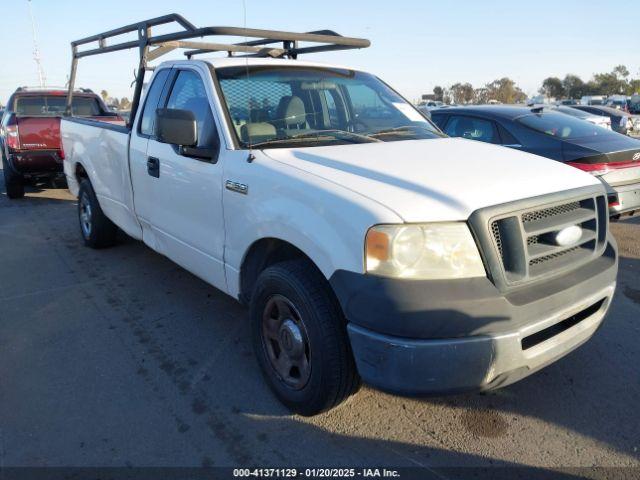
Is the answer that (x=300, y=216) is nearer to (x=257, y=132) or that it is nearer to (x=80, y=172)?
(x=257, y=132)

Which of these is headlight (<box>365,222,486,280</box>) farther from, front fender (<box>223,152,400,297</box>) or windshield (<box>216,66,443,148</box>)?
windshield (<box>216,66,443,148</box>)

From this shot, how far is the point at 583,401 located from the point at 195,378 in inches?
92.7

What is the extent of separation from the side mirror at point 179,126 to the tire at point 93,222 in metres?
2.88

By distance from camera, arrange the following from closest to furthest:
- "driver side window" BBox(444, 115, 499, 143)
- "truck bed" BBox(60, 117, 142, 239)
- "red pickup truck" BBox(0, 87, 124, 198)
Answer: "truck bed" BBox(60, 117, 142, 239), "driver side window" BBox(444, 115, 499, 143), "red pickup truck" BBox(0, 87, 124, 198)

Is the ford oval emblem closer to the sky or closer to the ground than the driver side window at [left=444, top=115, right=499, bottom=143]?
closer to the ground

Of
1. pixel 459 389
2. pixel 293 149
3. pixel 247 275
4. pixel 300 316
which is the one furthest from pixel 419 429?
pixel 293 149

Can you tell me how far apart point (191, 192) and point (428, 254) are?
6.17 feet

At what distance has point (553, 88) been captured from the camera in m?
79.1

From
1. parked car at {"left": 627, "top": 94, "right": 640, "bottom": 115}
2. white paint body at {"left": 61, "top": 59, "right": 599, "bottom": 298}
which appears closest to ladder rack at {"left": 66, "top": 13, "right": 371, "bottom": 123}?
white paint body at {"left": 61, "top": 59, "right": 599, "bottom": 298}

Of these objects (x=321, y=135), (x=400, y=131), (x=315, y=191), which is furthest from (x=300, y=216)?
(x=400, y=131)

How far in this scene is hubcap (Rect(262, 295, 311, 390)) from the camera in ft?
9.01

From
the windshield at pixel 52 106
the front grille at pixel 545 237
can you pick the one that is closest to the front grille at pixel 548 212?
the front grille at pixel 545 237

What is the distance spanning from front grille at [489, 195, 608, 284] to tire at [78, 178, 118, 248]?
4.71m

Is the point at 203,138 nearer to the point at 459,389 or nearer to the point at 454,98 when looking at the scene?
the point at 459,389
